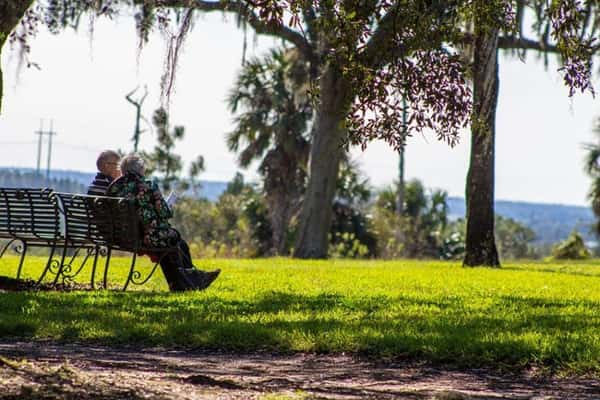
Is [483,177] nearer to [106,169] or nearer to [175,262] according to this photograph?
[106,169]

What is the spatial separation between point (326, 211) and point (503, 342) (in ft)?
53.0

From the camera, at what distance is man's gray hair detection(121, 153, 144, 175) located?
10.4m

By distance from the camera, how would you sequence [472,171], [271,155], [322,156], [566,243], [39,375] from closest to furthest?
[39,375] < [472,171] < [322,156] < [566,243] < [271,155]

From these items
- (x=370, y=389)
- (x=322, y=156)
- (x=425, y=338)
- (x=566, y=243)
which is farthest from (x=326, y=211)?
(x=370, y=389)

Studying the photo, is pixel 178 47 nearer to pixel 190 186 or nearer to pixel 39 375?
pixel 39 375

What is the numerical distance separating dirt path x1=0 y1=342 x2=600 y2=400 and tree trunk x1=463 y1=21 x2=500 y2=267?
39.4ft

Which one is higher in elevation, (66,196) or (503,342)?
(66,196)

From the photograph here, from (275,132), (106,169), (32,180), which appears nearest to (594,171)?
(275,132)

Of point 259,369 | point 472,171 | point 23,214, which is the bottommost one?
point 259,369

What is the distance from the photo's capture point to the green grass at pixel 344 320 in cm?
700

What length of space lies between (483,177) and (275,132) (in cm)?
1631

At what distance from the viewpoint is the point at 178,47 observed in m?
10.1

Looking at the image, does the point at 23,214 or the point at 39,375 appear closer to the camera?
the point at 39,375

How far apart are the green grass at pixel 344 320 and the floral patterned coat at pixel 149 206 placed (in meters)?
0.51
